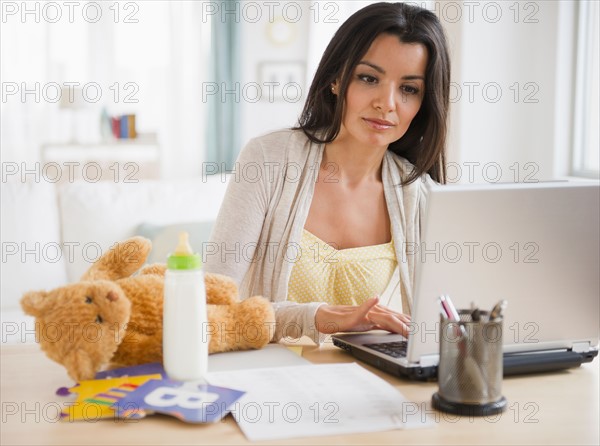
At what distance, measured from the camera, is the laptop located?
3.62 feet

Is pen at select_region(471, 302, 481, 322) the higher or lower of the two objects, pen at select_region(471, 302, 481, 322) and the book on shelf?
the lower

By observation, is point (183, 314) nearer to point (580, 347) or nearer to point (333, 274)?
point (580, 347)

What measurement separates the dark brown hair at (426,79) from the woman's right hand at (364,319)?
0.61 metres

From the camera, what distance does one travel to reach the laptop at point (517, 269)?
1.10 m

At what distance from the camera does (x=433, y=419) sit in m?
1.04

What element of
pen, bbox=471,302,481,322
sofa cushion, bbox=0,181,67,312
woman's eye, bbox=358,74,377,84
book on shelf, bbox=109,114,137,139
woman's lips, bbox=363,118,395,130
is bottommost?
sofa cushion, bbox=0,181,67,312

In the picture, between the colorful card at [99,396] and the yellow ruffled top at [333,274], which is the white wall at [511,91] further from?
the colorful card at [99,396]

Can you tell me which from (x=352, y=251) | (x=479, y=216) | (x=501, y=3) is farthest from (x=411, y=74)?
(x=501, y=3)

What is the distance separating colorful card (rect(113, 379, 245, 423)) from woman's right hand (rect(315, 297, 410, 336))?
1.29 feet

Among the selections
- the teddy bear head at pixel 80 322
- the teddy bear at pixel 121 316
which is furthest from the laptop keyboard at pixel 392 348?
the teddy bear head at pixel 80 322

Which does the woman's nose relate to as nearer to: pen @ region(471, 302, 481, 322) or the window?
pen @ region(471, 302, 481, 322)

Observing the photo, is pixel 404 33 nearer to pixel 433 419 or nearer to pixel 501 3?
pixel 433 419

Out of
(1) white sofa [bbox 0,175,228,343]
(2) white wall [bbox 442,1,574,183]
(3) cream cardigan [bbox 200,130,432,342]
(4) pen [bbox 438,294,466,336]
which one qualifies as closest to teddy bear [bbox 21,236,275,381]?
(4) pen [bbox 438,294,466,336]

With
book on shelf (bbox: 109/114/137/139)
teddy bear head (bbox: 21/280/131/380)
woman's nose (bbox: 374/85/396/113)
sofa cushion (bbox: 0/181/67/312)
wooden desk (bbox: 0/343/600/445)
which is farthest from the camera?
book on shelf (bbox: 109/114/137/139)
